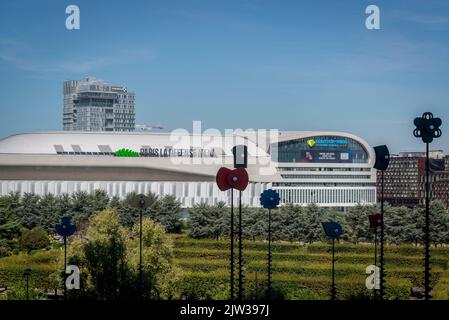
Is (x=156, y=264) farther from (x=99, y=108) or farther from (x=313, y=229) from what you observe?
(x=99, y=108)

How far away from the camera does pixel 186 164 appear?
5412 cm

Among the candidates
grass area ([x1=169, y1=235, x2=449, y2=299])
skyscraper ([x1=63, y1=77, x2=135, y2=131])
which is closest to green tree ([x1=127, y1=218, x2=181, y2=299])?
grass area ([x1=169, y1=235, x2=449, y2=299])

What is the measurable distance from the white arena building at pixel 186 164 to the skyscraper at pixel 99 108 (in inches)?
1997

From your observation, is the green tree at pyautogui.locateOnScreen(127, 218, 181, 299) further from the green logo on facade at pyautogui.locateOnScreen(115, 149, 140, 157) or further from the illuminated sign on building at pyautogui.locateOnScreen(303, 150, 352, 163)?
the illuminated sign on building at pyautogui.locateOnScreen(303, 150, 352, 163)

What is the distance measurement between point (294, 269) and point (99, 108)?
290ft

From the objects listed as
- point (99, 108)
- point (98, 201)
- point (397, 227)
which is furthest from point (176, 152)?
point (99, 108)

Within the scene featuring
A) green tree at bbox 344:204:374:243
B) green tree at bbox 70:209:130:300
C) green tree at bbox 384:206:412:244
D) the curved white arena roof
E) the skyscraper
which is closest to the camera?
green tree at bbox 70:209:130:300

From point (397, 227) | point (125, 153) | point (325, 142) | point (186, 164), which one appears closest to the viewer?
point (397, 227)

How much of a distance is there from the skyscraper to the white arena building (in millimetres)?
50721

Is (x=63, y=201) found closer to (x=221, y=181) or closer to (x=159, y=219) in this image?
(x=159, y=219)

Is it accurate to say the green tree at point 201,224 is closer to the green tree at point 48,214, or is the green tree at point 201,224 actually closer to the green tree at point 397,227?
the green tree at point 48,214

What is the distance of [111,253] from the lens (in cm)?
1823

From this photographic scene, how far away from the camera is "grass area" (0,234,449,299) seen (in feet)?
74.1
